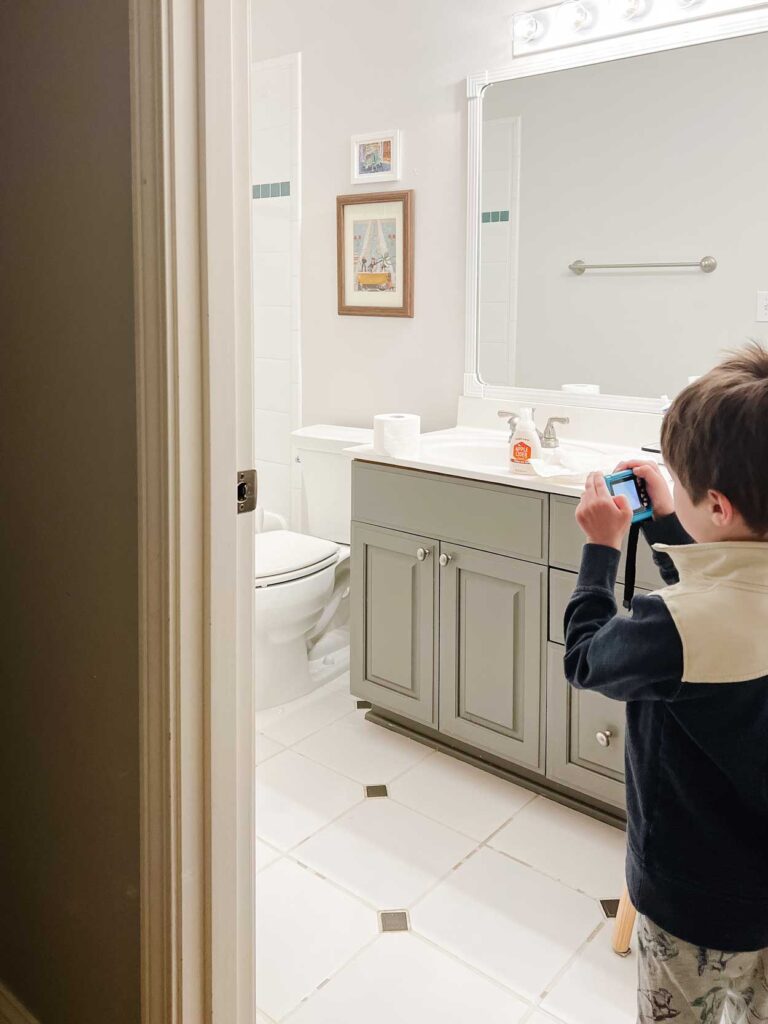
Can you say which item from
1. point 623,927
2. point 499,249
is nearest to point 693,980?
point 623,927

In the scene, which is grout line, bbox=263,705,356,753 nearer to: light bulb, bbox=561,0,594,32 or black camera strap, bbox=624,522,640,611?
black camera strap, bbox=624,522,640,611

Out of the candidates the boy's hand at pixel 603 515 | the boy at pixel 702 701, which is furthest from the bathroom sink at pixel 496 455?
the boy at pixel 702 701

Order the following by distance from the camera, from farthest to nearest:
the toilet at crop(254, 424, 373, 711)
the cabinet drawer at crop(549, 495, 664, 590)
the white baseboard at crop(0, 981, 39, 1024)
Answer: the toilet at crop(254, 424, 373, 711) < the cabinet drawer at crop(549, 495, 664, 590) < the white baseboard at crop(0, 981, 39, 1024)

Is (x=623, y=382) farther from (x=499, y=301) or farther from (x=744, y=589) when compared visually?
(x=744, y=589)

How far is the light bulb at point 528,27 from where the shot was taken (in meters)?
2.48

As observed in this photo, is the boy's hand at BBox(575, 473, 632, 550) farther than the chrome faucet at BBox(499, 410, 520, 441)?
No

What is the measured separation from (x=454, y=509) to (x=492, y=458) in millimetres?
297

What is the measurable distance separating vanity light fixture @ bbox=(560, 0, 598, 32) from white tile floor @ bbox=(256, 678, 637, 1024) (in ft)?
6.50

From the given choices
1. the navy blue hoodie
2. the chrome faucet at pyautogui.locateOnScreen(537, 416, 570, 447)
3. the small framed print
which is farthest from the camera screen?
the small framed print

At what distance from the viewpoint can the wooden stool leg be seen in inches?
68.4

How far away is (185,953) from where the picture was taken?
1.10m

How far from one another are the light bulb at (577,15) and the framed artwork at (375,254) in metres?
0.67

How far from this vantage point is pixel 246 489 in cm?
109

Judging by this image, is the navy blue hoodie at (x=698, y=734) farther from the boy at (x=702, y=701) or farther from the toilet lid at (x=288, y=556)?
the toilet lid at (x=288, y=556)
